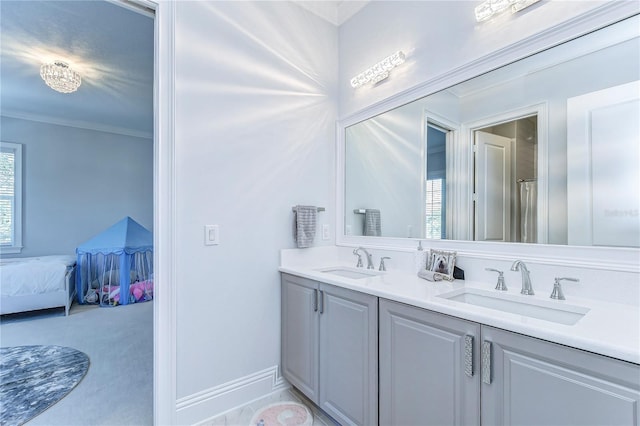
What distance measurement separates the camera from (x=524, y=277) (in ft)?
4.52

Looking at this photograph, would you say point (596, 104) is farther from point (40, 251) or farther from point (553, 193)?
point (40, 251)

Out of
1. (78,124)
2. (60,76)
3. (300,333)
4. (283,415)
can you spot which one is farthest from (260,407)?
(78,124)

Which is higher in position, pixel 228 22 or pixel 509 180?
pixel 228 22

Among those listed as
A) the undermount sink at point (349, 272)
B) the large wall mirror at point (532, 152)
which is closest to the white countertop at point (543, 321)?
the large wall mirror at point (532, 152)

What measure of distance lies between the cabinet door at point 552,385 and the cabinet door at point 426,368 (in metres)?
0.06

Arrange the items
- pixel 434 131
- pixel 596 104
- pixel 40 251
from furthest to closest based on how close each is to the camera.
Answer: pixel 40 251 → pixel 434 131 → pixel 596 104

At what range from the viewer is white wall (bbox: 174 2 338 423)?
1.78 m

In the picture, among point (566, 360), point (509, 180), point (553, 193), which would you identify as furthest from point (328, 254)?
point (566, 360)

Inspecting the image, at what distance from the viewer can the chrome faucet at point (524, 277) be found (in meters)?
1.36

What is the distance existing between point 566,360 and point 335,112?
2182mm

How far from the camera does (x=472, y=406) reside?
3.56 ft

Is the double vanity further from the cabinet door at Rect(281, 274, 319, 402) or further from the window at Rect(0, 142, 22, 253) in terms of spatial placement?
the window at Rect(0, 142, 22, 253)

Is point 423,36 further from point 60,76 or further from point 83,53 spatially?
point 60,76

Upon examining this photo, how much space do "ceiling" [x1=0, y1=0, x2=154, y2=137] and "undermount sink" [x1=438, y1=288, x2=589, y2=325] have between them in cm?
248
